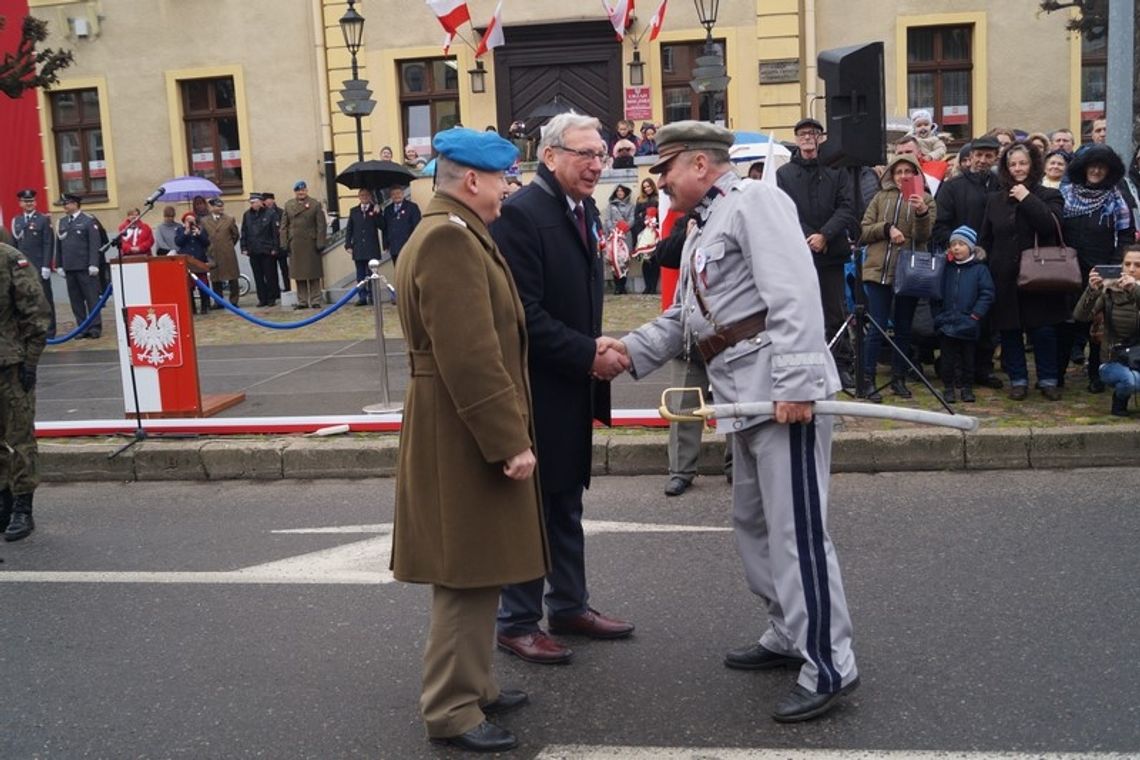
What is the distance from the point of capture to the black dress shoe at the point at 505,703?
13.9ft

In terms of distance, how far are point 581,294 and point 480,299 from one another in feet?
3.38

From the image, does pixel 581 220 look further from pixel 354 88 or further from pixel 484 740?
pixel 354 88

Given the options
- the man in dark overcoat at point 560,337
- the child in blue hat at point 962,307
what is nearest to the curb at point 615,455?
the child in blue hat at point 962,307

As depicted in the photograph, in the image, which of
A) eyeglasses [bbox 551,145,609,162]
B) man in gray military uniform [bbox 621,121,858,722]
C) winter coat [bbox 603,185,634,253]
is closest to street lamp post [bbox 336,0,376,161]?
winter coat [bbox 603,185,634,253]

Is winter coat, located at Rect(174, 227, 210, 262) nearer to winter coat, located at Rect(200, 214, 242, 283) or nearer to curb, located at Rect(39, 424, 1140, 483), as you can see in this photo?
winter coat, located at Rect(200, 214, 242, 283)

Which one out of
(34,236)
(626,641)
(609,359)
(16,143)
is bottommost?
(626,641)

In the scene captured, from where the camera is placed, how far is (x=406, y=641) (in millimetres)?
4961

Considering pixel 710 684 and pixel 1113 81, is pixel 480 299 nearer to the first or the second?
pixel 710 684

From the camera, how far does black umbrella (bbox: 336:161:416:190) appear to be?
16.9m

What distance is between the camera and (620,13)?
68.0 ft

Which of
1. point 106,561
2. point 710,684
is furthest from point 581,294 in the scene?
point 106,561

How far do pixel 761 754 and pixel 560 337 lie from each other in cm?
167

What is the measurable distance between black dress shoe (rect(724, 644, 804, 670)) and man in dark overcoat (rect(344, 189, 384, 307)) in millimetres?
14641

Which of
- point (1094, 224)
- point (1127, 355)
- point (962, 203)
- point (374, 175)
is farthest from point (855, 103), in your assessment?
point (374, 175)
